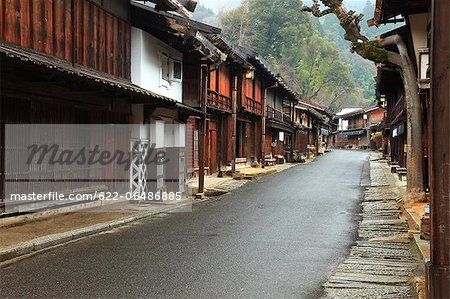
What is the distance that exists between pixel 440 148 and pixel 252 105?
3098cm

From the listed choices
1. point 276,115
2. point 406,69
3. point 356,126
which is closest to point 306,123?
point 276,115

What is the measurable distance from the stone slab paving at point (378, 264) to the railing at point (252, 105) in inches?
793

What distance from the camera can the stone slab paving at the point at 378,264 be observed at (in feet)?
21.2

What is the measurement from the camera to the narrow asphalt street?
20.8 ft

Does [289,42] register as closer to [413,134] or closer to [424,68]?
[413,134]

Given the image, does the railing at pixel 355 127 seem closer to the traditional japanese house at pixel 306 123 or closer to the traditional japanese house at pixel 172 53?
the traditional japanese house at pixel 306 123

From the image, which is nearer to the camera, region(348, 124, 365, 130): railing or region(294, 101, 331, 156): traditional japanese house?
region(294, 101, 331, 156): traditional japanese house

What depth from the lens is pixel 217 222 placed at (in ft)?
40.4

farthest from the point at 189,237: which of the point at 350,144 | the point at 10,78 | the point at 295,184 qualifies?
the point at 350,144

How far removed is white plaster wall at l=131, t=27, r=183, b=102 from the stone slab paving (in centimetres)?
866

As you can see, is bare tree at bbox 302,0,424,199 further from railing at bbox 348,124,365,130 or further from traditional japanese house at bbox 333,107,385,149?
railing at bbox 348,124,365,130

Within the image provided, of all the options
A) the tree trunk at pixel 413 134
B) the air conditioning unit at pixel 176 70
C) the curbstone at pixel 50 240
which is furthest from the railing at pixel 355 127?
the curbstone at pixel 50 240

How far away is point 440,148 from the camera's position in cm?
447

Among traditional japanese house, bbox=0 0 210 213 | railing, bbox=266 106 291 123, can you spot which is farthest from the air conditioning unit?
railing, bbox=266 106 291 123
